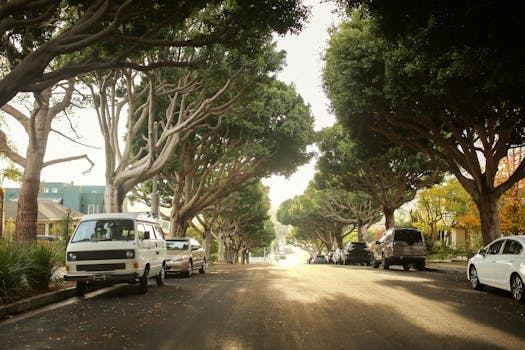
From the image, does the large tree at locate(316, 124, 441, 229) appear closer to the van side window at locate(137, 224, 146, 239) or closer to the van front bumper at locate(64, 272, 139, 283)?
the van side window at locate(137, 224, 146, 239)

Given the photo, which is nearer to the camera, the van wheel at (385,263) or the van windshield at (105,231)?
the van windshield at (105,231)

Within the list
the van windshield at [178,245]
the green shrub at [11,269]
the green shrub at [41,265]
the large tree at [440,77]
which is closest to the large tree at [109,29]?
the large tree at [440,77]

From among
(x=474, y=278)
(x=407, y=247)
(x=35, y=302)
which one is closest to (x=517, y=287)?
(x=474, y=278)

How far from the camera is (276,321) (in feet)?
27.7

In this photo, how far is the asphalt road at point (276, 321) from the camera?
6.82 m

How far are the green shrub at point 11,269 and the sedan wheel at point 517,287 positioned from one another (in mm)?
10457

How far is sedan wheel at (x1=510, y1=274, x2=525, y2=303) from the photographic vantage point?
Result: 36.5 feet

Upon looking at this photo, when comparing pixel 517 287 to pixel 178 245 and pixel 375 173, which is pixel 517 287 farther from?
pixel 375 173

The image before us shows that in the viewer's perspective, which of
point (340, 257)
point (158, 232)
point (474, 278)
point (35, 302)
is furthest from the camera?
point (340, 257)

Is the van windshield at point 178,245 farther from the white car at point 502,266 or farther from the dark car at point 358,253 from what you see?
the dark car at point 358,253

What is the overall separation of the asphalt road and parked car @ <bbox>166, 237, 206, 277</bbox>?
19.7 ft

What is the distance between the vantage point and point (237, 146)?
28.4 m

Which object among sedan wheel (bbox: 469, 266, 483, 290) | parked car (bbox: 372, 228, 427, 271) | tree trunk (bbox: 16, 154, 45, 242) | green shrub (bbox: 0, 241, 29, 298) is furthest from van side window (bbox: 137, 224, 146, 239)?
parked car (bbox: 372, 228, 427, 271)

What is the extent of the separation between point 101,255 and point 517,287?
31.4 feet
